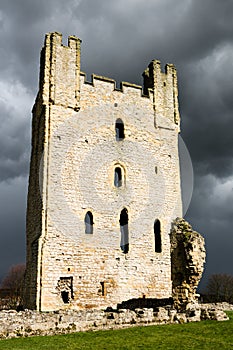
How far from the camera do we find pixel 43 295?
1447 centimetres

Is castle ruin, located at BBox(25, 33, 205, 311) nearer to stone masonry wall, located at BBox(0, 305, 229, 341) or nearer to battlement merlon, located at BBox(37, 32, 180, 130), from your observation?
battlement merlon, located at BBox(37, 32, 180, 130)

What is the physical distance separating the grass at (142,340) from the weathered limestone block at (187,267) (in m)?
3.23

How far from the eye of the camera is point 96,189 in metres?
16.9

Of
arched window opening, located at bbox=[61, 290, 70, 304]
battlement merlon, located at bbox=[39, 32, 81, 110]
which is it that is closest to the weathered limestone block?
arched window opening, located at bbox=[61, 290, 70, 304]

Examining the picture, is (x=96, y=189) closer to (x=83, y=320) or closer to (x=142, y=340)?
(x=83, y=320)

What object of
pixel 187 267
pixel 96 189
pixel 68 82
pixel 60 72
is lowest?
pixel 187 267

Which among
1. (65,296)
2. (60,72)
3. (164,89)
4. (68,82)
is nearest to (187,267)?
(65,296)

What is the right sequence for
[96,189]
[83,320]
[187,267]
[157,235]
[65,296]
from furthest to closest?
1. [157,235]
2. [96,189]
3. [65,296]
4. [187,267]
5. [83,320]

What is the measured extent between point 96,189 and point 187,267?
5.16 metres

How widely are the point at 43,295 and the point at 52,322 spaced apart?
14.2 feet

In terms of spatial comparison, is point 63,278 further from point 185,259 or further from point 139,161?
point 139,161

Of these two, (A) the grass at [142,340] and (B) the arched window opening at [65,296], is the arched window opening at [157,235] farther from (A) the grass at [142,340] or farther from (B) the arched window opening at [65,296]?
(A) the grass at [142,340]

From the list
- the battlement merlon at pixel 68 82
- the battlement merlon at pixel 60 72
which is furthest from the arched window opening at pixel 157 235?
the battlement merlon at pixel 60 72

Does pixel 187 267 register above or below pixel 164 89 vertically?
below
